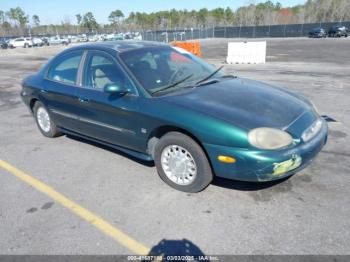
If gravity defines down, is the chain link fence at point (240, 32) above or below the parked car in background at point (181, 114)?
below

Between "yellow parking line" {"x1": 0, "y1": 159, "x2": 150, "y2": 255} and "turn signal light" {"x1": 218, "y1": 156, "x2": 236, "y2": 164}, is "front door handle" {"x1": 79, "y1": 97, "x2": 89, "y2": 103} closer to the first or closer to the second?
"yellow parking line" {"x1": 0, "y1": 159, "x2": 150, "y2": 255}

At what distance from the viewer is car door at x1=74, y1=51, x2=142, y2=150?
3.93 meters

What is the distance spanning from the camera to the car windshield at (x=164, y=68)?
13.0ft

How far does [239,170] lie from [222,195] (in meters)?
0.51

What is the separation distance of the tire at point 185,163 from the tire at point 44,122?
250 centimetres

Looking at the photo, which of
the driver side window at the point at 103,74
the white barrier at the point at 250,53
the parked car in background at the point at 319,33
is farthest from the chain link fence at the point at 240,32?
the driver side window at the point at 103,74

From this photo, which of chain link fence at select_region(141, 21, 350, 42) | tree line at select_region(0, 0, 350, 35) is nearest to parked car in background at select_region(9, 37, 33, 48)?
chain link fence at select_region(141, 21, 350, 42)

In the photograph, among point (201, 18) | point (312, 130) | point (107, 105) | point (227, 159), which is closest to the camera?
point (227, 159)

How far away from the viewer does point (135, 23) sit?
134250 millimetres

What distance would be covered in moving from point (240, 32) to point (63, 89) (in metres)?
62.6

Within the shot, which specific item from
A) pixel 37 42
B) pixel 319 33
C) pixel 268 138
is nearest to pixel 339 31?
pixel 319 33

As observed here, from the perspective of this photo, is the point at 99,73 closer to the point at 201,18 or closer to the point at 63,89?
the point at 63,89

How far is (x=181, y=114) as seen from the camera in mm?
3463

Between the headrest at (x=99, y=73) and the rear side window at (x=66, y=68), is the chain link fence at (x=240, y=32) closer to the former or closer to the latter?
the rear side window at (x=66, y=68)
